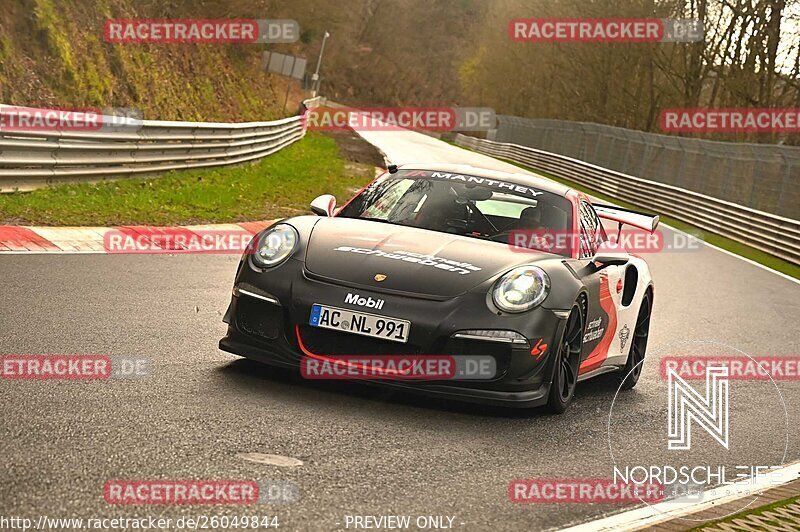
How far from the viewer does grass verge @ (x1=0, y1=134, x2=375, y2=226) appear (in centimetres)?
1302

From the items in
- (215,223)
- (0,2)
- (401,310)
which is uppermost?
(0,2)

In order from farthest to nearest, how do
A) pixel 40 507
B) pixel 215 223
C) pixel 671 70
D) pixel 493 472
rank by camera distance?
1. pixel 671 70
2. pixel 215 223
3. pixel 493 472
4. pixel 40 507

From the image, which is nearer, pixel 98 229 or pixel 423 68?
pixel 98 229

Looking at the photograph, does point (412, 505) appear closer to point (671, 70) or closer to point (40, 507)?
point (40, 507)

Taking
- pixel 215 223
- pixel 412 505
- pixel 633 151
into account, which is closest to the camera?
pixel 412 505

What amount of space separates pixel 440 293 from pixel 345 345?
544 millimetres

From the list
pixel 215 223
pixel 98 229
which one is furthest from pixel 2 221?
pixel 215 223

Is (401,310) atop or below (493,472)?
atop

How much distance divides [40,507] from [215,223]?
38.7ft

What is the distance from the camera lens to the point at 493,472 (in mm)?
4984
